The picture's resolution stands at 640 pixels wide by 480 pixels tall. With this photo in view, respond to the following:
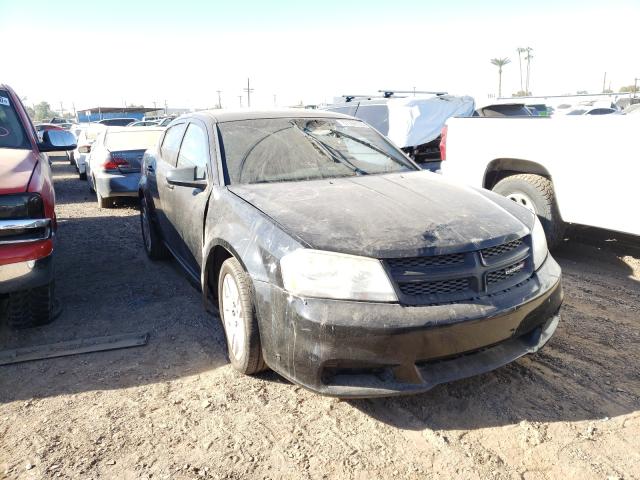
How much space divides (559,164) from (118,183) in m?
6.22

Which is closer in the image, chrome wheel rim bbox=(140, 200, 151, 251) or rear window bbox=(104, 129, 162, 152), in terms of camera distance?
chrome wheel rim bbox=(140, 200, 151, 251)

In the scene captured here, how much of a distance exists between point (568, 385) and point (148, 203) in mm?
4233

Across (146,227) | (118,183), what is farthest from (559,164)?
(118,183)

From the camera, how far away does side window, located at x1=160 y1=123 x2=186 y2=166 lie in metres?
4.46

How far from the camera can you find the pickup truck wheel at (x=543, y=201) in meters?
4.97

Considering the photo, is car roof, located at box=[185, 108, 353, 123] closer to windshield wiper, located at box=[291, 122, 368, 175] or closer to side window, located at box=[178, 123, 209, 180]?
side window, located at box=[178, 123, 209, 180]

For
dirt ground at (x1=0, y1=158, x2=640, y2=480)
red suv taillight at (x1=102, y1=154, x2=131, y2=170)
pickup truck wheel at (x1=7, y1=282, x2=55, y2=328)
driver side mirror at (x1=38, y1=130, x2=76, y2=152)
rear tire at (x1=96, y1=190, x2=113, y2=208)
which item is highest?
driver side mirror at (x1=38, y1=130, x2=76, y2=152)

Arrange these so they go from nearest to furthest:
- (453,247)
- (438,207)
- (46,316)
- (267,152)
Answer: (453,247) < (438,207) < (267,152) < (46,316)

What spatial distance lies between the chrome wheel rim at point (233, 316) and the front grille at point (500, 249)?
1.36 metres

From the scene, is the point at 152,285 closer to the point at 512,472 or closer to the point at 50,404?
the point at 50,404

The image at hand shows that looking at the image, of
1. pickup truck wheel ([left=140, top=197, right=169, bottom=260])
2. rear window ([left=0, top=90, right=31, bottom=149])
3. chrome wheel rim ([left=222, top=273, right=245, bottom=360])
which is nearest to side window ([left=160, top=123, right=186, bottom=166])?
pickup truck wheel ([left=140, top=197, right=169, bottom=260])

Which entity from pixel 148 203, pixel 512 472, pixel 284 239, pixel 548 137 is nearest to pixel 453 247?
pixel 284 239

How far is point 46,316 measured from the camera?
3.81m

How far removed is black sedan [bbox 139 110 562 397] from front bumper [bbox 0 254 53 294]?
1.03 metres
